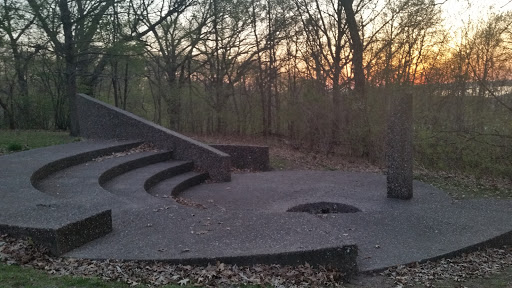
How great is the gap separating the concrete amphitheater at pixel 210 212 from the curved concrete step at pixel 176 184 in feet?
0.08

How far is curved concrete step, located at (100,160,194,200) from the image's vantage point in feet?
20.9

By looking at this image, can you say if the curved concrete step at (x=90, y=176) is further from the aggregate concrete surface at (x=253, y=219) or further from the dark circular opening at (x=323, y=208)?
the dark circular opening at (x=323, y=208)

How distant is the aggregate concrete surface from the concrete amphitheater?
14 millimetres

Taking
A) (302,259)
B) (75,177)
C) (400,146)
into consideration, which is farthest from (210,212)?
(400,146)

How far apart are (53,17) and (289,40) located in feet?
30.8

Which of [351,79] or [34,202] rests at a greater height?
[351,79]

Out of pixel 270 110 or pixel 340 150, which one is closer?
pixel 340 150

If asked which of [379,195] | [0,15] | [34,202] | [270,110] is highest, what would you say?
[0,15]

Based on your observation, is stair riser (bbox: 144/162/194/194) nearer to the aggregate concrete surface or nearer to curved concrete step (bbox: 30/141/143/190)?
the aggregate concrete surface

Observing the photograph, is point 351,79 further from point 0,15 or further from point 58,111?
point 58,111

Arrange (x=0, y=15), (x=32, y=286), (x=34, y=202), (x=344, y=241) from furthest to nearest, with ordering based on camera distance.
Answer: (x=0, y=15)
(x=34, y=202)
(x=344, y=241)
(x=32, y=286)

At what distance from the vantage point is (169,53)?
18375 millimetres

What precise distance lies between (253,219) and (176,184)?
126 inches

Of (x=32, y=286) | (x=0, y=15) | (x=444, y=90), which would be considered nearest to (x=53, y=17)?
(x=0, y=15)
